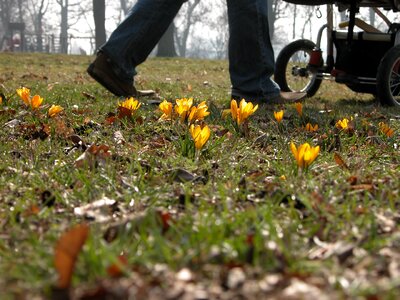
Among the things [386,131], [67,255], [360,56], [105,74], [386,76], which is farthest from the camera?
[360,56]

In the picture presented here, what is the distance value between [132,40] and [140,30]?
0.10m

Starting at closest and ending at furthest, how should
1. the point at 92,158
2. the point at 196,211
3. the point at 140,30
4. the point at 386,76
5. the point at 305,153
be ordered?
the point at 196,211 → the point at 305,153 → the point at 92,158 → the point at 140,30 → the point at 386,76

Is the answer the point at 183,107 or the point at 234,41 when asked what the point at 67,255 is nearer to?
the point at 183,107

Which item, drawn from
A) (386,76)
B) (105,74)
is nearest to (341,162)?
(105,74)

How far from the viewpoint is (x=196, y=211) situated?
1516 mm

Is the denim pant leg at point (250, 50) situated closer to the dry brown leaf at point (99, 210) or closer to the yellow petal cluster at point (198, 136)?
the yellow petal cluster at point (198, 136)

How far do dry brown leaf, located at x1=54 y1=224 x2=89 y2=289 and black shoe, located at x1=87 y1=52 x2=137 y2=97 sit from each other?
3601 mm

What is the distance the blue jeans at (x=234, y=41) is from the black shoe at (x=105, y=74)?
5 centimetres

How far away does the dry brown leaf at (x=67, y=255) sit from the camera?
0.89 m

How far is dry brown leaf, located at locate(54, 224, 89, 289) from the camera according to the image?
0.89 meters

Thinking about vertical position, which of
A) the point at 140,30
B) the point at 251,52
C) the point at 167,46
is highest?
the point at 167,46

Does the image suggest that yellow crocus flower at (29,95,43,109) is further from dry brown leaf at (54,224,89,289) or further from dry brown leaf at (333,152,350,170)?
dry brown leaf at (54,224,89,289)

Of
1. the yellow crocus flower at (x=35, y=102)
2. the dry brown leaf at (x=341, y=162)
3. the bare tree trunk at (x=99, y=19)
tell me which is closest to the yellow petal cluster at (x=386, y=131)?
the dry brown leaf at (x=341, y=162)

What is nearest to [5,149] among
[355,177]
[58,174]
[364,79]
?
[58,174]
